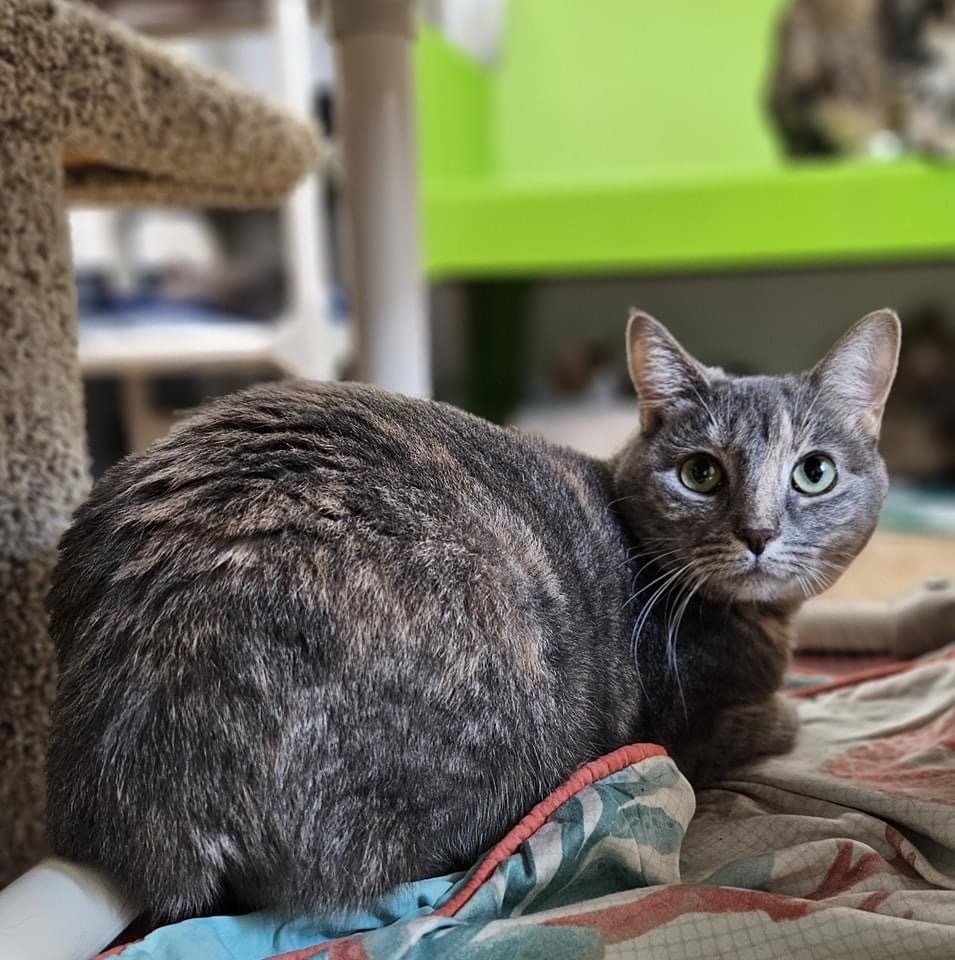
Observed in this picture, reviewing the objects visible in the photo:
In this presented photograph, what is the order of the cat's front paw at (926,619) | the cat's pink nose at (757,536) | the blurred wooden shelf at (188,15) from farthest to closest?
1. the blurred wooden shelf at (188,15)
2. the cat's front paw at (926,619)
3. the cat's pink nose at (757,536)

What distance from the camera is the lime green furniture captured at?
2195 mm

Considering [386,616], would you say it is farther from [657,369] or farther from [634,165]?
[634,165]

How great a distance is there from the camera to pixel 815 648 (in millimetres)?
1305

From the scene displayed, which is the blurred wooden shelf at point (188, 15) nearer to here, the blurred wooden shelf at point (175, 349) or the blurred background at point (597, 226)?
the blurred background at point (597, 226)

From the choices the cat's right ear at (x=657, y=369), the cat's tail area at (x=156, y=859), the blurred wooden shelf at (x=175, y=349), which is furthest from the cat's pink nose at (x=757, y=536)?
the blurred wooden shelf at (x=175, y=349)

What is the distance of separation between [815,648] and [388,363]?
0.69 m

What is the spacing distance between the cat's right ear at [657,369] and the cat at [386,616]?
0.03 m

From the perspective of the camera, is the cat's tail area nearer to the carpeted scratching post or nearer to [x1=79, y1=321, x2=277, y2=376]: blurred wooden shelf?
the carpeted scratching post

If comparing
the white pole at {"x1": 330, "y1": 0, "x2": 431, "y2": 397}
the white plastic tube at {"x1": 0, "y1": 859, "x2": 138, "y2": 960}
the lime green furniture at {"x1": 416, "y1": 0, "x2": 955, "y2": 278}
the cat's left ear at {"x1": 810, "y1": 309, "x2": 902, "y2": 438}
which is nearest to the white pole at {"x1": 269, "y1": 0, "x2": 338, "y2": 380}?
the lime green furniture at {"x1": 416, "y1": 0, "x2": 955, "y2": 278}

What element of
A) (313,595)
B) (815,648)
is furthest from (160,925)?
(815,648)

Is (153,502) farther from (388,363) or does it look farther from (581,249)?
(581,249)

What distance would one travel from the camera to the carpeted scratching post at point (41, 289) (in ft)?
2.83

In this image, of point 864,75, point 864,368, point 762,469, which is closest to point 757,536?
point 762,469

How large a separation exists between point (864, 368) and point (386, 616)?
493mm
